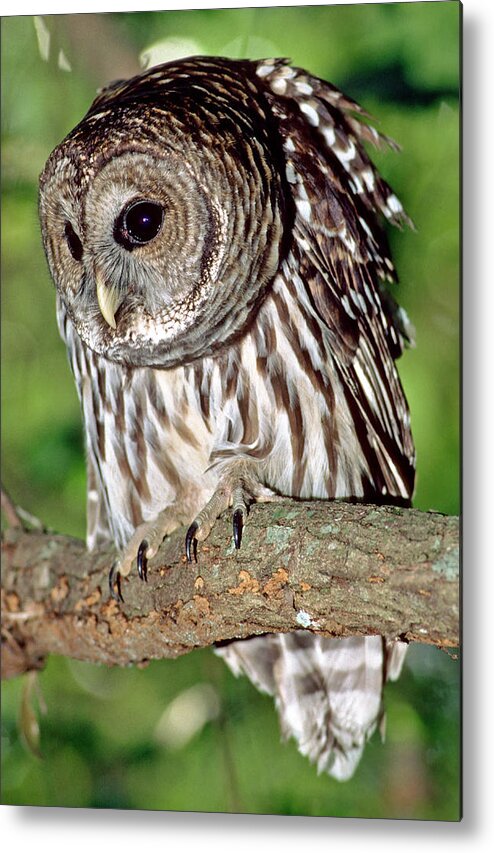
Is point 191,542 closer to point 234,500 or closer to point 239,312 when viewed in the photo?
point 234,500

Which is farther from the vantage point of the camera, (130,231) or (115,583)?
(115,583)

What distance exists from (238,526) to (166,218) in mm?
644

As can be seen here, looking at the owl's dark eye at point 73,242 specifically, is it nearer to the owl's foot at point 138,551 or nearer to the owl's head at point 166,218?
the owl's head at point 166,218

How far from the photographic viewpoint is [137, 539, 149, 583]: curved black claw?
227 cm

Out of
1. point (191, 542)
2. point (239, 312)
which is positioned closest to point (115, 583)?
point (191, 542)

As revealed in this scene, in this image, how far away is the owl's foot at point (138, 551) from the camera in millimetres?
2320

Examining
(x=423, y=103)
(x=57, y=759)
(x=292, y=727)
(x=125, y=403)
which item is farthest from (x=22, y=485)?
(x=423, y=103)

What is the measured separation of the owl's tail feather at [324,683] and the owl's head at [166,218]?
2.57 ft

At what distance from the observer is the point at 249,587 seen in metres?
1.98

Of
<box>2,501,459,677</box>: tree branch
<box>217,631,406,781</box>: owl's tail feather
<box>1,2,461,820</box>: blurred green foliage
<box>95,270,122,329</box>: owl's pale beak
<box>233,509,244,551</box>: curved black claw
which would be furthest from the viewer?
<box>217,631,406,781</box>: owl's tail feather

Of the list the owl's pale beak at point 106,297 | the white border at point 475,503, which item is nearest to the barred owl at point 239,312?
the owl's pale beak at point 106,297

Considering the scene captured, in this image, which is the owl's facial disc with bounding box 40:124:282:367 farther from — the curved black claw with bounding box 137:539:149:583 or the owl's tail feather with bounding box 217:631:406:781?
the owl's tail feather with bounding box 217:631:406:781

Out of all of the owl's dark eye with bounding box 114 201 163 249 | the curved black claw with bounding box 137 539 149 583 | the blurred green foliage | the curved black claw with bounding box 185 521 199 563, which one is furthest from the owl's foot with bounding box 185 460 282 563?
the owl's dark eye with bounding box 114 201 163 249

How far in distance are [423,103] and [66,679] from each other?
165 cm
